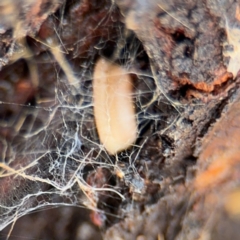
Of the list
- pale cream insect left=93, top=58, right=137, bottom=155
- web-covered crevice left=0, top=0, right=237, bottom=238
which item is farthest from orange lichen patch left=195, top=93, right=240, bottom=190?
pale cream insect left=93, top=58, right=137, bottom=155

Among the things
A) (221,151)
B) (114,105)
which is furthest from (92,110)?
(221,151)

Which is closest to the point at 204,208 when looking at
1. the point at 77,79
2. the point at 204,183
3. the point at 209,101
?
the point at 204,183

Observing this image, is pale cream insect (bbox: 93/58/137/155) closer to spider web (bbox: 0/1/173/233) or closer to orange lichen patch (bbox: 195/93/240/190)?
spider web (bbox: 0/1/173/233)

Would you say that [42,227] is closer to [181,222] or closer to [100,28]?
[181,222]

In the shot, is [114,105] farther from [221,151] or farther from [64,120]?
[221,151]

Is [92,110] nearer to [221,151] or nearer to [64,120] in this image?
[64,120]
